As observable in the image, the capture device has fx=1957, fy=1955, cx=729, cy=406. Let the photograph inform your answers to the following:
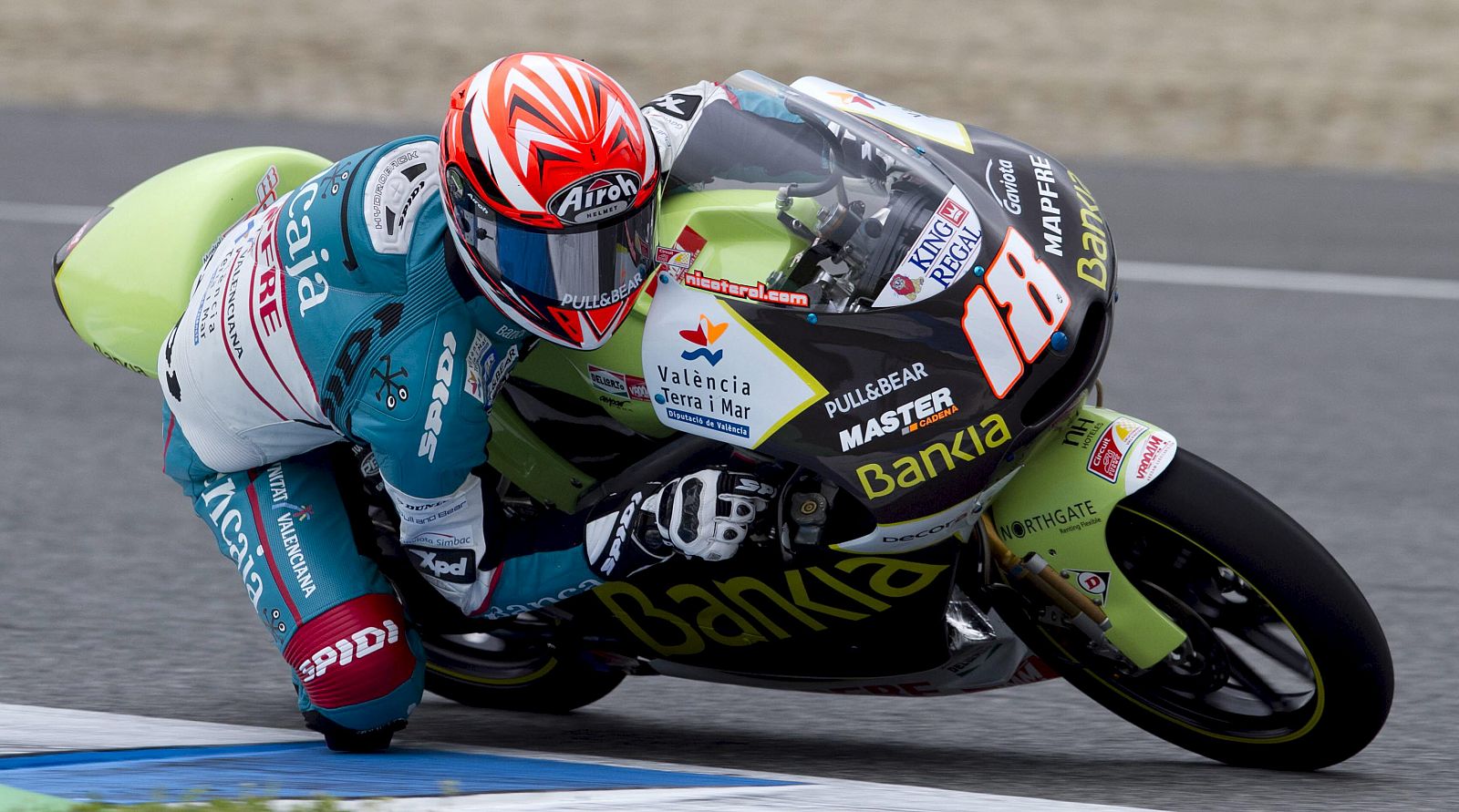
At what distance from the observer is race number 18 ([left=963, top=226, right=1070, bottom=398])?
10.3 feet

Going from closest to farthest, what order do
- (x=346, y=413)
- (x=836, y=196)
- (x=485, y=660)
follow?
(x=836, y=196)
(x=346, y=413)
(x=485, y=660)

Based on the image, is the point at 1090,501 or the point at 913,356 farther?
the point at 1090,501

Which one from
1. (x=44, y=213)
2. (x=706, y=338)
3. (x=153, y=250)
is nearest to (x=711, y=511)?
(x=706, y=338)

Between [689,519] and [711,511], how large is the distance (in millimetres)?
44

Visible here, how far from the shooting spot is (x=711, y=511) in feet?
10.9

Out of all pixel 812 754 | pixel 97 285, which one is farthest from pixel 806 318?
pixel 97 285

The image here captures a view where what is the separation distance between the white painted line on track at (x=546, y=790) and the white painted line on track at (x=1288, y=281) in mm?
4980

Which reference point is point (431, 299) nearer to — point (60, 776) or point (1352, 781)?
point (60, 776)

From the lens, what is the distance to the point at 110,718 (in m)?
3.89

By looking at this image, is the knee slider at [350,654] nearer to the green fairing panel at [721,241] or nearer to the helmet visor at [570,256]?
the green fairing panel at [721,241]

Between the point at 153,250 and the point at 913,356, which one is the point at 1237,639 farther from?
the point at 153,250

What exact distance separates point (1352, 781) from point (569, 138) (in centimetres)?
186

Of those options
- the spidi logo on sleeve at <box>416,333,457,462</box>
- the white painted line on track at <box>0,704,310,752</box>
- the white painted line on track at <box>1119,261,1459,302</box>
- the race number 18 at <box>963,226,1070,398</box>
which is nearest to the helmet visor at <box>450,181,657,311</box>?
the spidi logo on sleeve at <box>416,333,457,462</box>

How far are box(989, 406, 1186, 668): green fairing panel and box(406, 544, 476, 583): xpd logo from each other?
96cm
